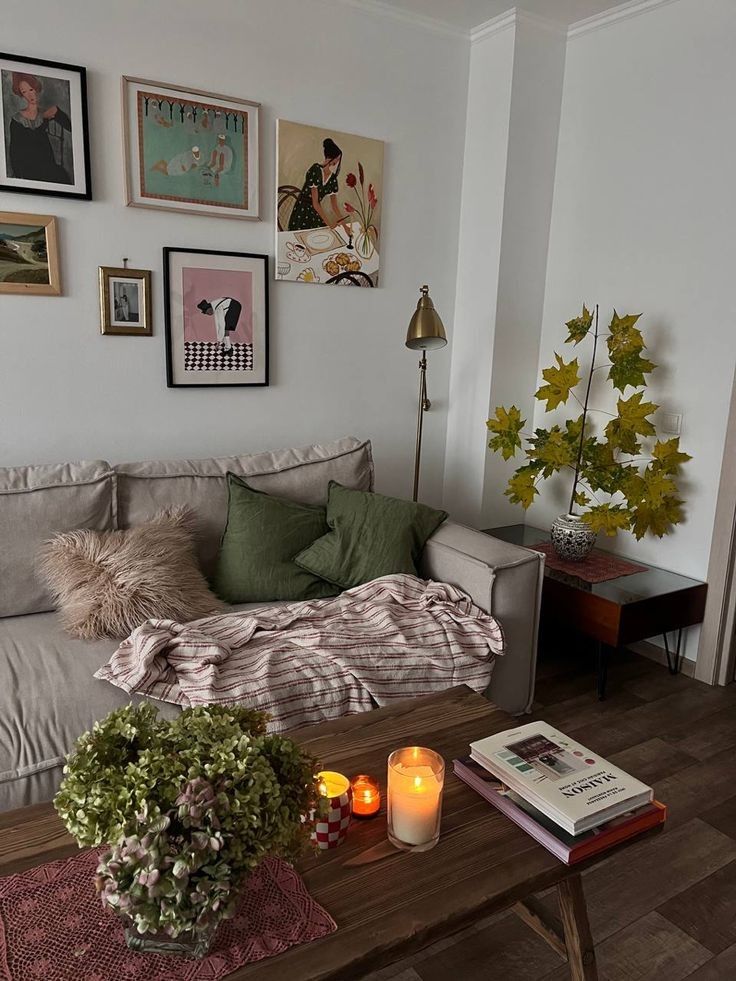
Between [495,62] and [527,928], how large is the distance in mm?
3227

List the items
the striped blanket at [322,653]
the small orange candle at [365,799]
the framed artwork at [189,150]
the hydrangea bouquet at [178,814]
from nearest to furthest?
the hydrangea bouquet at [178,814]
the small orange candle at [365,799]
the striped blanket at [322,653]
the framed artwork at [189,150]

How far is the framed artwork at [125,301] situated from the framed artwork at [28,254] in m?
0.17

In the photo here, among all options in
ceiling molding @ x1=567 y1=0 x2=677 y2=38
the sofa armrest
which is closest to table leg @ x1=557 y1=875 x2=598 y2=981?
the sofa armrest

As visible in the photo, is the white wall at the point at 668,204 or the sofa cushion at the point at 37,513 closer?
the sofa cushion at the point at 37,513

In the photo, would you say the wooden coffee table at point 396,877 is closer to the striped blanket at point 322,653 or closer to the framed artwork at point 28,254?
the striped blanket at point 322,653

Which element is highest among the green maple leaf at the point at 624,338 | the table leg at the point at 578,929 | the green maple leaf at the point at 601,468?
the green maple leaf at the point at 624,338

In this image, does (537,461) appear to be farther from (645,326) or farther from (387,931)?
(387,931)

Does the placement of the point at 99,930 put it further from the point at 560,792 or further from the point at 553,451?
the point at 553,451

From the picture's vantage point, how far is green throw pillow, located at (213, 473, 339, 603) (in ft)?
8.35

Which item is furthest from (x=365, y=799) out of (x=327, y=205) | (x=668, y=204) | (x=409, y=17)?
(x=409, y=17)

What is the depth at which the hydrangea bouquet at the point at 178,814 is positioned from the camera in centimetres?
88

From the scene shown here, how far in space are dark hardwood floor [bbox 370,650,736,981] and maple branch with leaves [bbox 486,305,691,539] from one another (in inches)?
26.2

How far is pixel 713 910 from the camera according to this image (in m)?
1.81

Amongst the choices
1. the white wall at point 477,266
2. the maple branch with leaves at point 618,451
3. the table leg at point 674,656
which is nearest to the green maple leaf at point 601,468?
the maple branch with leaves at point 618,451
